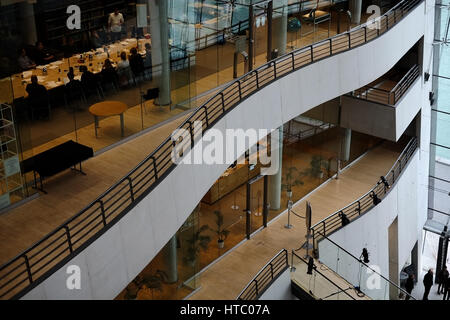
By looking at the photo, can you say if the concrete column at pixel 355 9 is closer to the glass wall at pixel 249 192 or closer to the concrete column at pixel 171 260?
the glass wall at pixel 249 192

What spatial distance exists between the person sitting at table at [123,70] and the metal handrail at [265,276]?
5932 mm

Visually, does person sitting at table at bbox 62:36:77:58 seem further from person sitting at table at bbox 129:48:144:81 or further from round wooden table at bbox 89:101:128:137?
person sitting at table at bbox 129:48:144:81

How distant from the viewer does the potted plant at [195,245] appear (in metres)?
17.7

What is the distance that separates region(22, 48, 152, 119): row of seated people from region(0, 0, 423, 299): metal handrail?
1967 mm

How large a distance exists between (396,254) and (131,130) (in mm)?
12975

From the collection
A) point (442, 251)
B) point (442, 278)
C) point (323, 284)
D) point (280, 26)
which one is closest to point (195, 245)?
point (323, 284)

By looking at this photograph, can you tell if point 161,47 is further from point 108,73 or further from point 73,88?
point 73,88

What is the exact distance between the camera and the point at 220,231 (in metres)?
20.5

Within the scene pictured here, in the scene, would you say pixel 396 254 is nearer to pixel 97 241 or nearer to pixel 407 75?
pixel 407 75

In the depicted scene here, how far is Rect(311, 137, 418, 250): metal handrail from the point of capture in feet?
71.8

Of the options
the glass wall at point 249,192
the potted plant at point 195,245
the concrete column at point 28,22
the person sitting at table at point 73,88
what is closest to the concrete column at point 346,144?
the glass wall at point 249,192

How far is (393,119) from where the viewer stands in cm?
2431
